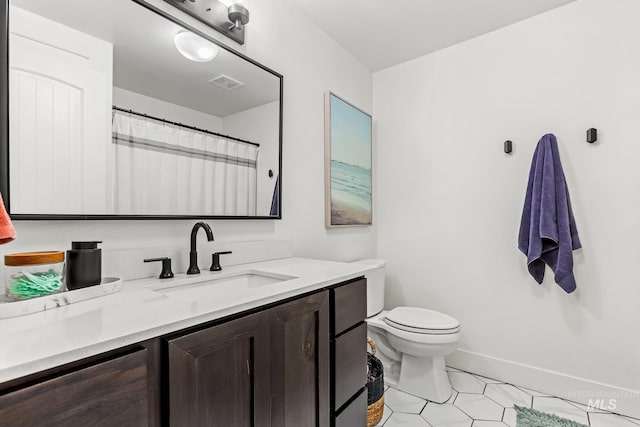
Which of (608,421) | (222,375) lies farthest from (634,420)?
(222,375)

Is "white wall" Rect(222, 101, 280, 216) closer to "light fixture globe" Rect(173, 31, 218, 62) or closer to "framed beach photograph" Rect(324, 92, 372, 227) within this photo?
"light fixture globe" Rect(173, 31, 218, 62)

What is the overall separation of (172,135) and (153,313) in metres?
0.81

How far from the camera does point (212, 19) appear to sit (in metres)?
1.45

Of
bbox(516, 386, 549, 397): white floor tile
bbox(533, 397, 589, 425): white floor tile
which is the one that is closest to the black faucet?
bbox(533, 397, 589, 425): white floor tile

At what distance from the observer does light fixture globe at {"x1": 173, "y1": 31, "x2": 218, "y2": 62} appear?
1331mm

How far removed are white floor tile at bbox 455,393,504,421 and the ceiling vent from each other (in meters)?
2.09

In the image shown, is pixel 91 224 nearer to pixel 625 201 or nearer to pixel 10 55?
pixel 10 55

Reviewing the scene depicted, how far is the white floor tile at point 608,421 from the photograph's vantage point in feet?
5.48

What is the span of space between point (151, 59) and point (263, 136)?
591 mm

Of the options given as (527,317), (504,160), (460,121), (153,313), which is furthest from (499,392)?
(153,313)

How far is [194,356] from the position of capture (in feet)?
2.40

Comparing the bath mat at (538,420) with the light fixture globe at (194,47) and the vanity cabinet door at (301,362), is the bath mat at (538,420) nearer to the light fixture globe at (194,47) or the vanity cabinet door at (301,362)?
the vanity cabinet door at (301,362)

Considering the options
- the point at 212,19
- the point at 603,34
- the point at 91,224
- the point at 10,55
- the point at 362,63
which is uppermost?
the point at 362,63

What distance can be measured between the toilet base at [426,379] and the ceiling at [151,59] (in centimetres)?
175
